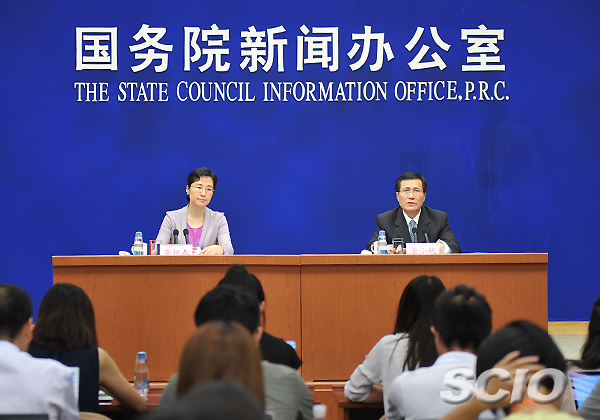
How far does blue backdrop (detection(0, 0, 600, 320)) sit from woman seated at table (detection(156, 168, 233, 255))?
100 cm

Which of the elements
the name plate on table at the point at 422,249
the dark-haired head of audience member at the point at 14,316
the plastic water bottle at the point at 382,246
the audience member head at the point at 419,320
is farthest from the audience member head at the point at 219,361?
the plastic water bottle at the point at 382,246

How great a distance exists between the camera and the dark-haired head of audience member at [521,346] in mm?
1202

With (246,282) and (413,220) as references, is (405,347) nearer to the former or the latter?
(246,282)

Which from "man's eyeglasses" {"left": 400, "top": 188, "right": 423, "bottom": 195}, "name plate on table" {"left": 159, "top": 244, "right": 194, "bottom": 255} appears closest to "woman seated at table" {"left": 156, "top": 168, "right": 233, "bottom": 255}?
"name plate on table" {"left": 159, "top": 244, "right": 194, "bottom": 255}

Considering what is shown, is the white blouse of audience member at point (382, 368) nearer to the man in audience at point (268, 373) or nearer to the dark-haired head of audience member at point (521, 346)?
the man in audience at point (268, 373)

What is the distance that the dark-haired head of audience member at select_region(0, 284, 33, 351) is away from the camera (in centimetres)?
179

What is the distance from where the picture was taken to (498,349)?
123cm

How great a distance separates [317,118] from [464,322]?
153 inches

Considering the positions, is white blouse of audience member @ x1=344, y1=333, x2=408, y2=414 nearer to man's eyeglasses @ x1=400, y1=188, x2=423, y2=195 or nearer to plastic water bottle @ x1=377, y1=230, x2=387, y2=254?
plastic water bottle @ x1=377, y1=230, x2=387, y2=254

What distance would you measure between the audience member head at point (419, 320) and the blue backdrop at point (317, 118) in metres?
3.26

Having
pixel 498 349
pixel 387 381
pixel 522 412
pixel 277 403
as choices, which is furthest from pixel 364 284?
pixel 522 412

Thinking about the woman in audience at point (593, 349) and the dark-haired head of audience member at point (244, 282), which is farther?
the dark-haired head of audience member at point (244, 282)

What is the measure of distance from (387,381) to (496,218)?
3.63m

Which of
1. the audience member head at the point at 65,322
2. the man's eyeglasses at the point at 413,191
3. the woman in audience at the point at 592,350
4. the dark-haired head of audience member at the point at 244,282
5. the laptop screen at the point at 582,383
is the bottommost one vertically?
the laptop screen at the point at 582,383
